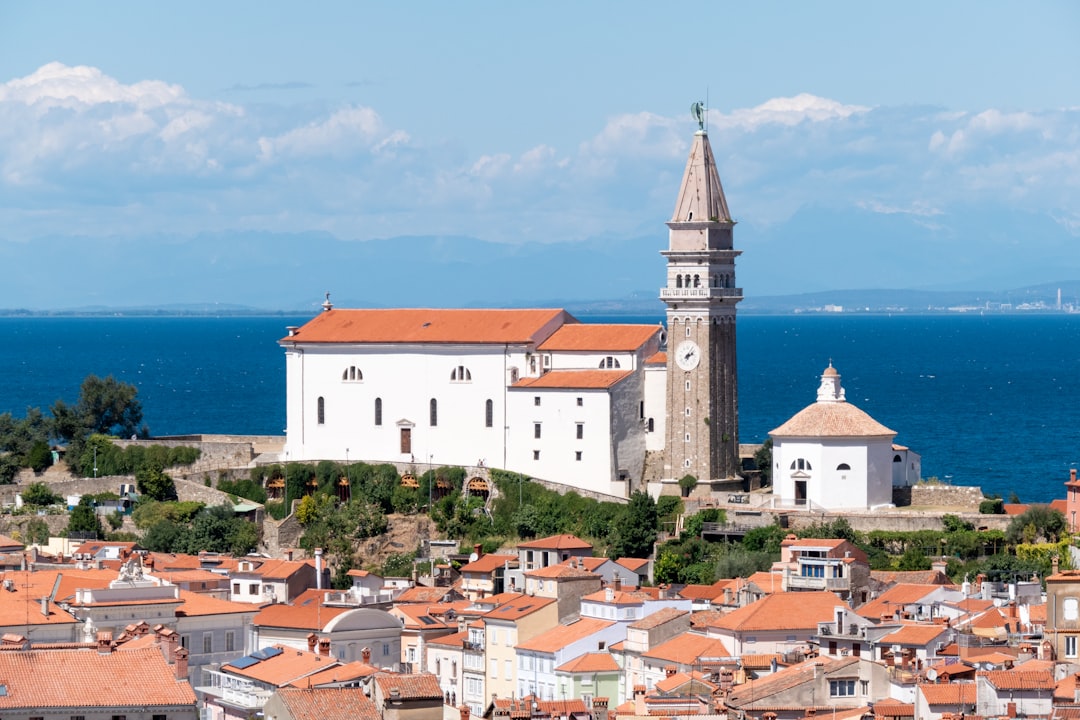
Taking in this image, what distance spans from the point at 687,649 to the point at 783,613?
10.1 ft

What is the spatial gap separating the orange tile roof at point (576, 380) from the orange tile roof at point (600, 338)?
2.42 feet

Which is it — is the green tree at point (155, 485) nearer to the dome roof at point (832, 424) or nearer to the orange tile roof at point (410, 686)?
the dome roof at point (832, 424)

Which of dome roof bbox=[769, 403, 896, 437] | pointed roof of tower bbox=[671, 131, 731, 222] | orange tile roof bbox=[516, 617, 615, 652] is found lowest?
orange tile roof bbox=[516, 617, 615, 652]

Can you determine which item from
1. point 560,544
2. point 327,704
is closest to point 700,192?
point 560,544

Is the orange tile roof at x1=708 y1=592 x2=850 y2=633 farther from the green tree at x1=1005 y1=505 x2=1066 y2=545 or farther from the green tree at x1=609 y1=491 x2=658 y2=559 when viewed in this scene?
the green tree at x1=609 y1=491 x2=658 y2=559

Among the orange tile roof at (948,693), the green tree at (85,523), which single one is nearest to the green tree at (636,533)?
the green tree at (85,523)

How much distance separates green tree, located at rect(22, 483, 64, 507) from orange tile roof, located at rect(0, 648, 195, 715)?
4055cm

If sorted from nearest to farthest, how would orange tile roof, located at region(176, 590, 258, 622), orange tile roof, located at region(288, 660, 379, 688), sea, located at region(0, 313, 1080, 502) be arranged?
orange tile roof, located at region(288, 660, 379, 688), orange tile roof, located at region(176, 590, 258, 622), sea, located at region(0, 313, 1080, 502)

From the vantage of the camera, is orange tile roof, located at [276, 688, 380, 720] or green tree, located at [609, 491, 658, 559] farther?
green tree, located at [609, 491, 658, 559]

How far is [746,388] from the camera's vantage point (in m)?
152

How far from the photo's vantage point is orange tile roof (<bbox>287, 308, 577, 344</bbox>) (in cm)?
7200

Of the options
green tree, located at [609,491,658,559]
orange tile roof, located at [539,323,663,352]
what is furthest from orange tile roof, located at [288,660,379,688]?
orange tile roof, located at [539,323,663,352]

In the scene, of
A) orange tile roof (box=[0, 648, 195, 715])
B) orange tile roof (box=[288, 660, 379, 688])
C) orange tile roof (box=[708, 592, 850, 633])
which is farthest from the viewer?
orange tile roof (box=[708, 592, 850, 633])

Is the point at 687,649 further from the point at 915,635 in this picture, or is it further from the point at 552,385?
the point at 552,385
